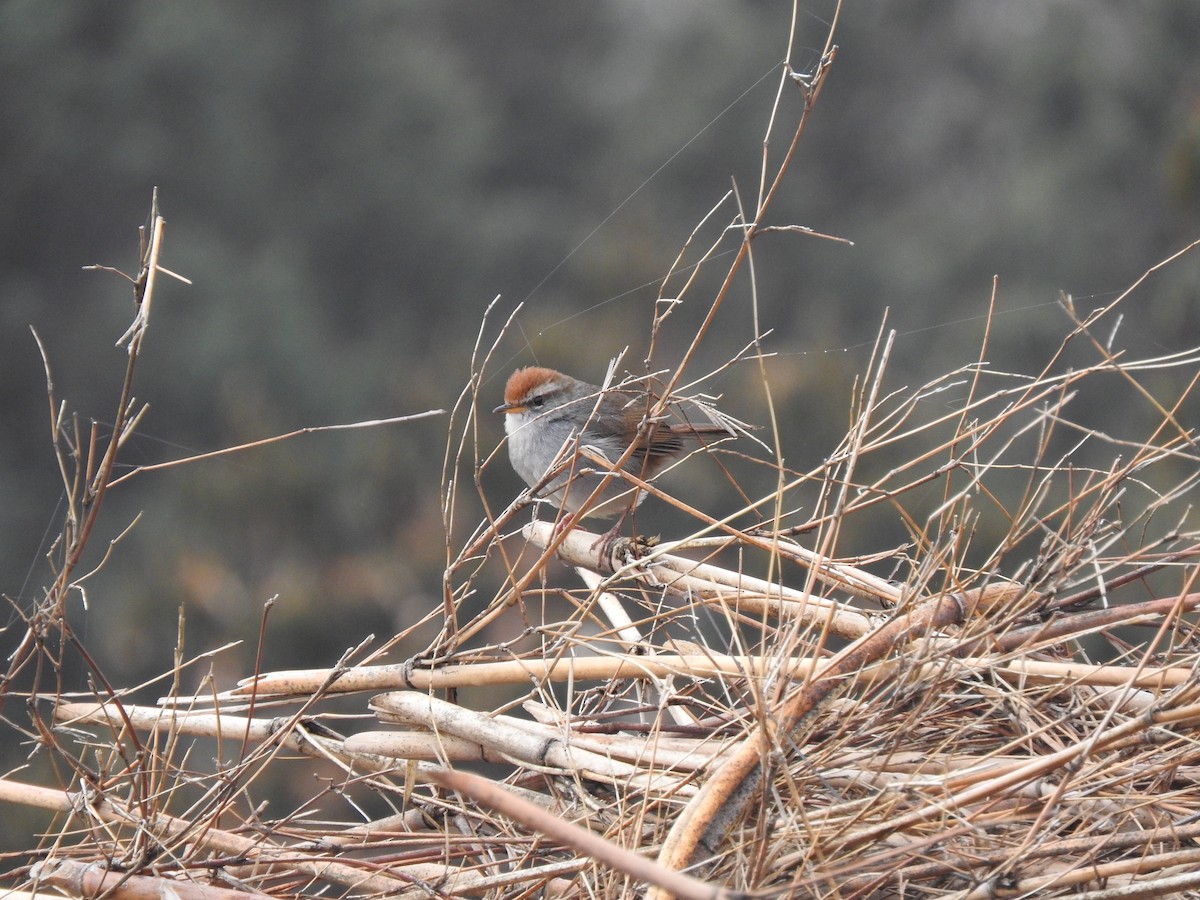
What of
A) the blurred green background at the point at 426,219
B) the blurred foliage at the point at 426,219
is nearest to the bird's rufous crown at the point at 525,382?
the blurred foliage at the point at 426,219

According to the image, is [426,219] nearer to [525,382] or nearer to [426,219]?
[426,219]

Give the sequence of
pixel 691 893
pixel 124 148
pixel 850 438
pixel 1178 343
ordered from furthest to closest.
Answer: pixel 124 148 → pixel 1178 343 → pixel 850 438 → pixel 691 893

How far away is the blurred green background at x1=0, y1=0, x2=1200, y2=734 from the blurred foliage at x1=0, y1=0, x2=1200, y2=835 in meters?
0.08

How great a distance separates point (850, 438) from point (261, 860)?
1.12 m

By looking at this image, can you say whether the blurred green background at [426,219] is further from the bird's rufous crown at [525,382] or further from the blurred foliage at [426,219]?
the bird's rufous crown at [525,382]

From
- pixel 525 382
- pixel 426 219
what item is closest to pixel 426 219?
pixel 426 219

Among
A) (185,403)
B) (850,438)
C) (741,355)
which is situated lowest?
(185,403)

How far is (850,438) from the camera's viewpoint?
2016 millimetres

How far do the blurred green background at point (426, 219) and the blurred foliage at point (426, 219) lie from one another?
0.25 ft

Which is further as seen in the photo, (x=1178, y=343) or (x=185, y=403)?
(x=185, y=403)

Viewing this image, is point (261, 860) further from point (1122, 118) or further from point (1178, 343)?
point (1122, 118)

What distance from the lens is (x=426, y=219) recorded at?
2706 cm

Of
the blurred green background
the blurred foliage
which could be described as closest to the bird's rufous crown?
the blurred foliage

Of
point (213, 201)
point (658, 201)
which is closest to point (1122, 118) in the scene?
point (658, 201)
